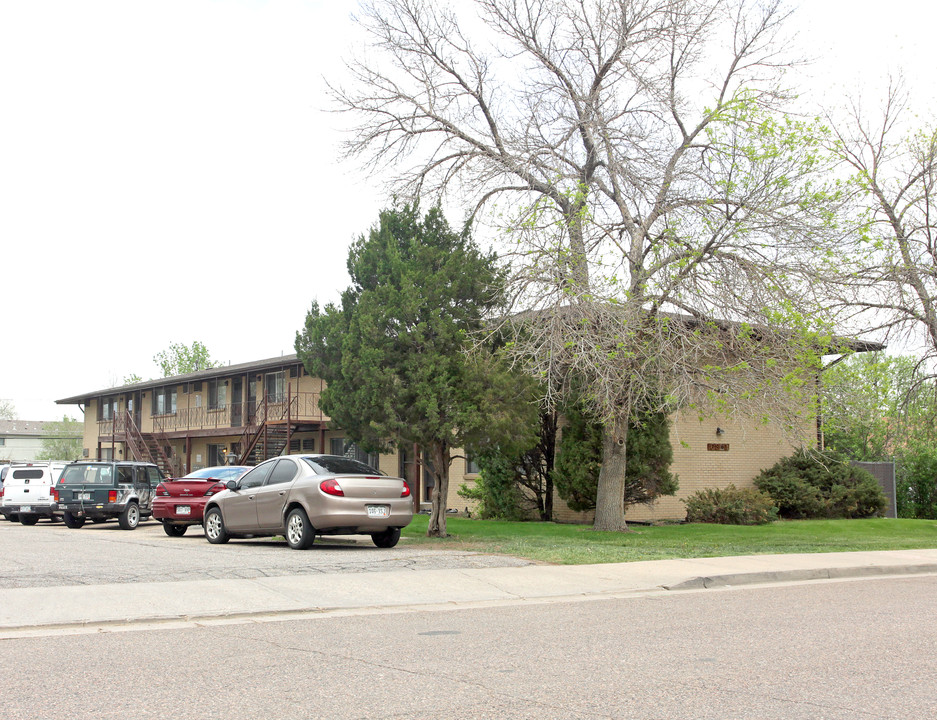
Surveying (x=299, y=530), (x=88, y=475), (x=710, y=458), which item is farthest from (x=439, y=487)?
(x=710, y=458)

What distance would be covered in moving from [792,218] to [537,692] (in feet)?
A: 46.1

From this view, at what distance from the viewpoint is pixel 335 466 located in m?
15.2

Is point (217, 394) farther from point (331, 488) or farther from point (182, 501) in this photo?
point (331, 488)

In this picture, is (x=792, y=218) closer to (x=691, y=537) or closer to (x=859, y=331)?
(x=859, y=331)

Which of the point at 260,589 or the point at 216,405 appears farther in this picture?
the point at 216,405

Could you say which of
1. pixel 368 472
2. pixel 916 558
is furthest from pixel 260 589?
pixel 916 558

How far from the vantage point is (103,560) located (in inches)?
514

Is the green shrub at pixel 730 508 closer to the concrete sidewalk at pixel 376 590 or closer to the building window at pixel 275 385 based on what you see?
the concrete sidewalk at pixel 376 590

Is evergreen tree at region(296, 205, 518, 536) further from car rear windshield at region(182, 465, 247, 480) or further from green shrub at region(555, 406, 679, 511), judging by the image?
green shrub at region(555, 406, 679, 511)

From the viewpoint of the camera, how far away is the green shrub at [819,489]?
87.5 ft

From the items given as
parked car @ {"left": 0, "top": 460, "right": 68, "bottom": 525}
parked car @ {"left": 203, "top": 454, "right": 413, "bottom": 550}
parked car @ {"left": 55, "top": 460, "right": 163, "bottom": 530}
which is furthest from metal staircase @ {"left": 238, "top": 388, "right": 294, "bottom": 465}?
parked car @ {"left": 203, "top": 454, "right": 413, "bottom": 550}

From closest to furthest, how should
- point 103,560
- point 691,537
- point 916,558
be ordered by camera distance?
point 103,560, point 916,558, point 691,537

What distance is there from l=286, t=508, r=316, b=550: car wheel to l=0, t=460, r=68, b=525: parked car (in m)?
12.5

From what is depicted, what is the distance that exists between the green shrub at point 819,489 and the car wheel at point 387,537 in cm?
1484
